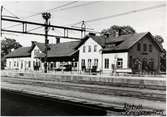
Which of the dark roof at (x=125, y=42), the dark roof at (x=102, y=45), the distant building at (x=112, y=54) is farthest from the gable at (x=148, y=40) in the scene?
the dark roof at (x=125, y=42)

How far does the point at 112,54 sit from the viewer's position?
115ft

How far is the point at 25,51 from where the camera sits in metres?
55.9

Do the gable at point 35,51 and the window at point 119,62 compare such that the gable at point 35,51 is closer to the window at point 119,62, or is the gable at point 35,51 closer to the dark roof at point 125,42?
the dark roof at point 125,42

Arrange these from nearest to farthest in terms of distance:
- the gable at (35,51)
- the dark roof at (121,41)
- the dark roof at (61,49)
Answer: the dark roof at (121,41) → the dark roof at (61,49) → the gable at (35,51)

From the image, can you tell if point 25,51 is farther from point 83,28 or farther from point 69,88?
point 69,88

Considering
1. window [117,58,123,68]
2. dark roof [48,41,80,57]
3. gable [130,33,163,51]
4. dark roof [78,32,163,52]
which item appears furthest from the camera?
dark roof [48,41,80,57]

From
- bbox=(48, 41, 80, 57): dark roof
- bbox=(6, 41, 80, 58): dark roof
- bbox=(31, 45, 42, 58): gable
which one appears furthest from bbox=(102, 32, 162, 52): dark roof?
bbox=(31, 45, 42, 58): gable

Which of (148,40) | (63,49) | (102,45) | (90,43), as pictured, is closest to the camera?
(148,40)

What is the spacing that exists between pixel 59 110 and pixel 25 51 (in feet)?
159

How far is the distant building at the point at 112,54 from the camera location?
1318 inches

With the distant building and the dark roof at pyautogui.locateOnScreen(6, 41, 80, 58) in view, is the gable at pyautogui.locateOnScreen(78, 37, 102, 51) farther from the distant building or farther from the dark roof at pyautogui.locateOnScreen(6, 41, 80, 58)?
the dark roof at pyautogui.locateOnScreen(6, 41, 80, 58)

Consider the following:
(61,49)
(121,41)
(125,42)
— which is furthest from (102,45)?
(61,49)

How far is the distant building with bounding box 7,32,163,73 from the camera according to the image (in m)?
33.5

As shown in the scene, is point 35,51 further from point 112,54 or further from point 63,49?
point 112,54
